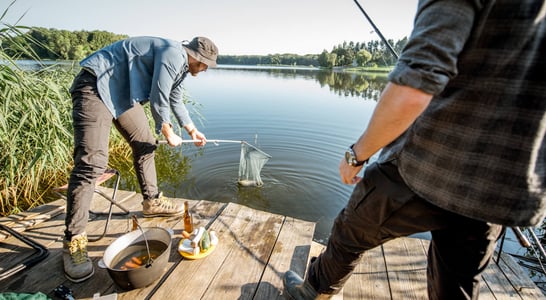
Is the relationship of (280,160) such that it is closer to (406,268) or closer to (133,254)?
(406,268)

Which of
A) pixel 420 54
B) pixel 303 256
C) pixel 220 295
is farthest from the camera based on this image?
pixel 303 256

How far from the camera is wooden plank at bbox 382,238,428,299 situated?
70.7 inches

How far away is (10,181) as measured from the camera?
3.07 metres

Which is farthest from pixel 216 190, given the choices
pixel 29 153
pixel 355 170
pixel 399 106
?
pixel 399 106

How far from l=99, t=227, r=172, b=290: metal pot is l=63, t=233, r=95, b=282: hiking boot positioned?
206 mm

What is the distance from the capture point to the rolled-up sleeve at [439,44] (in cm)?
70

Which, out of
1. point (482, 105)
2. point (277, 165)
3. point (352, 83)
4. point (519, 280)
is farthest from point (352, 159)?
point (352, 83)

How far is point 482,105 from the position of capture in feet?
2.50

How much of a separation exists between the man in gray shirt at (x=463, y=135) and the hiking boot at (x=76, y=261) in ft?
5.90

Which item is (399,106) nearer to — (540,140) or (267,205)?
(540,140)

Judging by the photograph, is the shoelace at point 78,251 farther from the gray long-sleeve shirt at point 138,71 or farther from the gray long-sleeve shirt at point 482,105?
the gray long-sleeve shirt at point 482,105

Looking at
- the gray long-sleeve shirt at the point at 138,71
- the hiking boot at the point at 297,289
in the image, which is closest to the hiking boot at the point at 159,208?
the gray long-sleeve shirt at the point at 138,71

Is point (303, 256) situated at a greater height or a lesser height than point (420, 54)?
lesser

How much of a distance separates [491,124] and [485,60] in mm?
185
